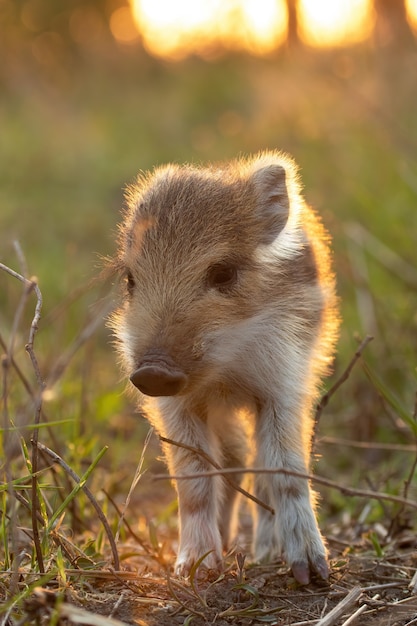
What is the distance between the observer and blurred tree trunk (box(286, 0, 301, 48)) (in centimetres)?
1213

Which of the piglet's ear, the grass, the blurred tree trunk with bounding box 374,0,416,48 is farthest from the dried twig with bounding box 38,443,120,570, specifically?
the blurred tree trunk with bounding box 374,0,416,48

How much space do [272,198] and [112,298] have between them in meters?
0.85

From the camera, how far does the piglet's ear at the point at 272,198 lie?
3.75 meters

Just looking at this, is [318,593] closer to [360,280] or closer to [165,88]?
[360,280]

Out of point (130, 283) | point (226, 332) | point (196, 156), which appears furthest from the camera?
point (196, 156)

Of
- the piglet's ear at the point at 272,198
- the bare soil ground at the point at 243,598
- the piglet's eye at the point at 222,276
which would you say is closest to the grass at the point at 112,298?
the bare soil ground at the point at 243,598

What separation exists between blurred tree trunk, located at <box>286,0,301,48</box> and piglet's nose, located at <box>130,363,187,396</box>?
10042 millimetres

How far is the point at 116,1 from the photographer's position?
2495 cm

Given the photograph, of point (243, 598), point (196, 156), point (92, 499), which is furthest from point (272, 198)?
point (196, 156)

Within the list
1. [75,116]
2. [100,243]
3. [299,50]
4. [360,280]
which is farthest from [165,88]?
[360,280]

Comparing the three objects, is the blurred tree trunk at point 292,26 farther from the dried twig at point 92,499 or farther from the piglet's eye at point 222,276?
the dried twig at point 92,499

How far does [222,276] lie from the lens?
345 centimetres

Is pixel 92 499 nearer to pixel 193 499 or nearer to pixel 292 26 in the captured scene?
pixel 193 499

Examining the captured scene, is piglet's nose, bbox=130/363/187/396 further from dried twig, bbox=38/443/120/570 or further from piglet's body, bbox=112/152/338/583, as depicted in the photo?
dried twig, bbox=38/443/120/570
